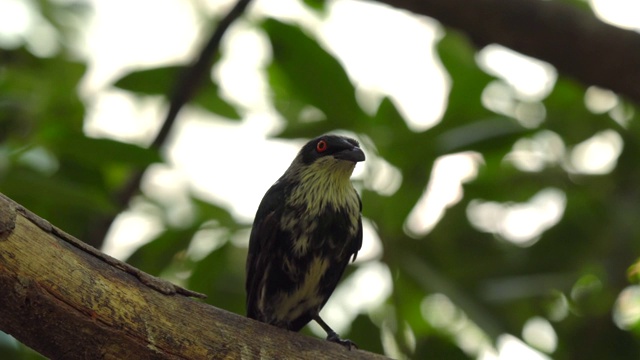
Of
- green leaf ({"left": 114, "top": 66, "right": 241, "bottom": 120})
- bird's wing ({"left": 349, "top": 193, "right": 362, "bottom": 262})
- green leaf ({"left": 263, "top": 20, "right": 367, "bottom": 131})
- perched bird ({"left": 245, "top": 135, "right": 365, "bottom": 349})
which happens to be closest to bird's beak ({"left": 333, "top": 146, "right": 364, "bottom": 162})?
perched bird ({"left": 245, "top": 135, "right": 365, "bottom": 349})

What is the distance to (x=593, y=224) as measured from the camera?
4.28 m

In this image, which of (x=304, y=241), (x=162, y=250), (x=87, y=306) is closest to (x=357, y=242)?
(x=304, y=241)

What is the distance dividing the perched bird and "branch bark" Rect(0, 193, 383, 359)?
2.63ft

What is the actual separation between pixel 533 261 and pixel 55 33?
3.00 m

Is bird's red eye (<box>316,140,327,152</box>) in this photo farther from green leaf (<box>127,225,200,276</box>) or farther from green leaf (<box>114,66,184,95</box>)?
green leaf (<box>114,66,184,95</box>)

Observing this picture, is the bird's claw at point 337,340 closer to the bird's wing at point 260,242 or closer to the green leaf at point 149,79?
the bird's wing at point 260,242

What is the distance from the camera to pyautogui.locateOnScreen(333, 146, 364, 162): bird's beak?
3447mm

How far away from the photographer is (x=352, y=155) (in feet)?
11.3

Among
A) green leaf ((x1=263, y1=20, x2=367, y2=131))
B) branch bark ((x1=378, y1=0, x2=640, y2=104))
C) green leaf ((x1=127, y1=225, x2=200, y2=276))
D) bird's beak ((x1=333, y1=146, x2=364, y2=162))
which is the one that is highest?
branch bark ((x1=378, y1=0, x2=640, y2=104))

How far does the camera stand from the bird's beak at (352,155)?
3.45 metres

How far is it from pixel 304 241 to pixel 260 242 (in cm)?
17

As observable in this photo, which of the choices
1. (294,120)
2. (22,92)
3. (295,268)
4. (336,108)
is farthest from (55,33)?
(295,268)

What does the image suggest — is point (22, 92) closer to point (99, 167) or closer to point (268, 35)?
point (99, 167)

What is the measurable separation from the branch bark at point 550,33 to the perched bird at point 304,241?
0.83 m
